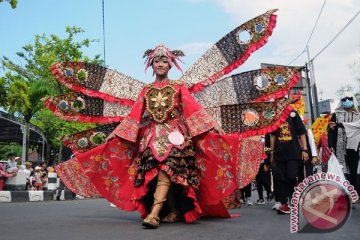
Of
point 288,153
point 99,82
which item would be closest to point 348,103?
point 288,153

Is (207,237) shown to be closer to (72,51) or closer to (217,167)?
(217,167)

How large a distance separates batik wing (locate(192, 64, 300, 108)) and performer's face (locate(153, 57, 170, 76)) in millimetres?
856

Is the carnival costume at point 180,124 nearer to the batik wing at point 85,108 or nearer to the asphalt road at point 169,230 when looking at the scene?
the batik wing at point 85,108

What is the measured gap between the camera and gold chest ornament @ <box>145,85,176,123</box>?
4.96m

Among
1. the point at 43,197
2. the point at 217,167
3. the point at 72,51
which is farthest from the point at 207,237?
the point at 72,51

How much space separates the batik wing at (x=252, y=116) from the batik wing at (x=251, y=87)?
23 cm

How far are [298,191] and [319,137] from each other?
21.5ft

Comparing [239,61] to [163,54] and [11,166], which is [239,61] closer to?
[163,54]

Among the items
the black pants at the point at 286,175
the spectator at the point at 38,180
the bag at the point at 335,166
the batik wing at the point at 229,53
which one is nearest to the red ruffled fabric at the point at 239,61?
the batik wing at the point at 229,53

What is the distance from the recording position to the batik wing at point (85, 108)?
5.95 m

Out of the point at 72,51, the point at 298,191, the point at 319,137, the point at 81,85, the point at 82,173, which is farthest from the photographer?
the point at 72,51

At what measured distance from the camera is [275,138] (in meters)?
6.17

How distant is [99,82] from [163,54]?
1.15 m

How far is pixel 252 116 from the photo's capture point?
5434 mm
